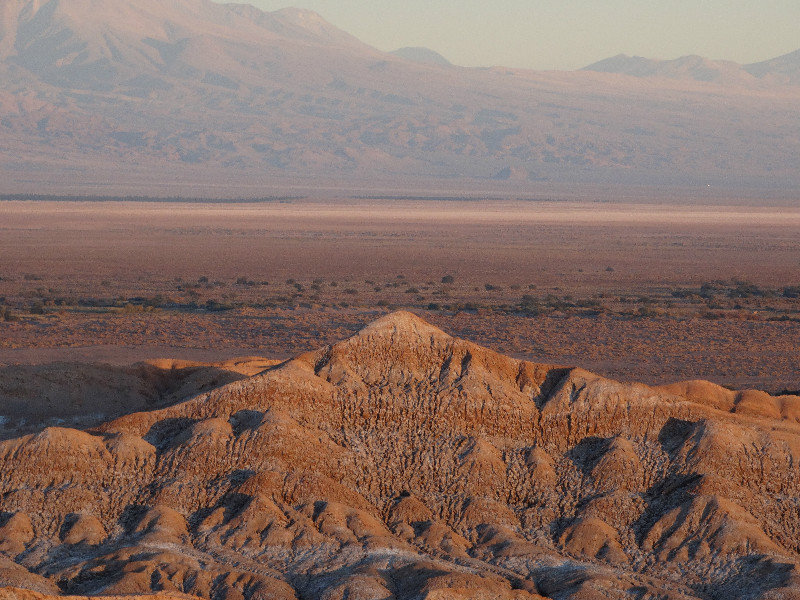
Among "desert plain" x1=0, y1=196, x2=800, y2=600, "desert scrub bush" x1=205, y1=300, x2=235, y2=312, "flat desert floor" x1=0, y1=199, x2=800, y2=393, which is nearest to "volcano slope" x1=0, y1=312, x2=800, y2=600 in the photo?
"desert plain" x1=0, y1=196, x2=800, y2=600

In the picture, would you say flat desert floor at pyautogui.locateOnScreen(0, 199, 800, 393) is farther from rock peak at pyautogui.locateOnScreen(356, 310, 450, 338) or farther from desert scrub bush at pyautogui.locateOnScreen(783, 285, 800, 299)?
rock peak at pyautogui.locateOnScreen(356, 310, 450, 338)

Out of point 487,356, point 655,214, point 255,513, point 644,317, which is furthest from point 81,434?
point 655,214

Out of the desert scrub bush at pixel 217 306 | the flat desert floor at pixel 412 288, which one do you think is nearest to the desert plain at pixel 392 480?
the flat desert floor at pixel 412 288

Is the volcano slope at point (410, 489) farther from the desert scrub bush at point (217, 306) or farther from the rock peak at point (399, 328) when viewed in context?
the desert scrub bush at point (217, 306)

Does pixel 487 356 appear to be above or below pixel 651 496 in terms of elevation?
above

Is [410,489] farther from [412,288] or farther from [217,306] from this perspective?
[412,288]

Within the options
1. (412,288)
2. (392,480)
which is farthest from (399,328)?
(412,288)

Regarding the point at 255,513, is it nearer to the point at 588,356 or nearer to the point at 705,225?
the point at 588,356
